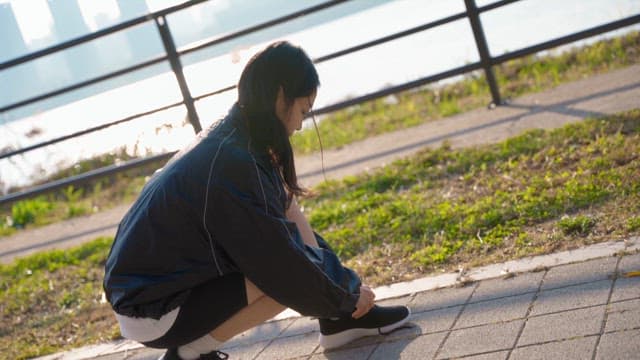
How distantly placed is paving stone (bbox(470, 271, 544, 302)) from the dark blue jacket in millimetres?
807

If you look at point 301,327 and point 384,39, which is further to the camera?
point 384,39

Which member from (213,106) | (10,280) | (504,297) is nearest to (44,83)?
(213,106)

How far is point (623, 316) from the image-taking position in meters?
3.35

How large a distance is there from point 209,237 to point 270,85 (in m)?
0.54

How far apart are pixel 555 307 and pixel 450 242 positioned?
1199 mm

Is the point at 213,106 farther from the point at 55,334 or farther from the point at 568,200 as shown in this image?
the point at 568,200

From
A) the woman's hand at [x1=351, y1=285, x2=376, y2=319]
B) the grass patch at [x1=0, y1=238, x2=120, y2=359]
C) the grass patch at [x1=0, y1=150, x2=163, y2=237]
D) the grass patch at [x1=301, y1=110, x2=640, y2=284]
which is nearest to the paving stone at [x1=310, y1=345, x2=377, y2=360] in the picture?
the woman's hand at [x1=351, y1=285, x2=376, y2=319]

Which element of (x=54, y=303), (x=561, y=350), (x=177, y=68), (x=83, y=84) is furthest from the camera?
(x=83, y=84)

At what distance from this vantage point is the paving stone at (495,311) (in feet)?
12.2

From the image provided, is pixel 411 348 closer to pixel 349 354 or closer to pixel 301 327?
pixel 349 354

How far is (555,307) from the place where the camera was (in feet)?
12.0

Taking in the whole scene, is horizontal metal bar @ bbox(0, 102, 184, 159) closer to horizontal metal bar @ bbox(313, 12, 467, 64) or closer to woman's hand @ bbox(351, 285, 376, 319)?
horizontal metal bar @ bbox(313, 12, 467, 64)

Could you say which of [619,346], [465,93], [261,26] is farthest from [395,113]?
[619,346]

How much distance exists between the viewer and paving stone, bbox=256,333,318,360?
407 centimetres
